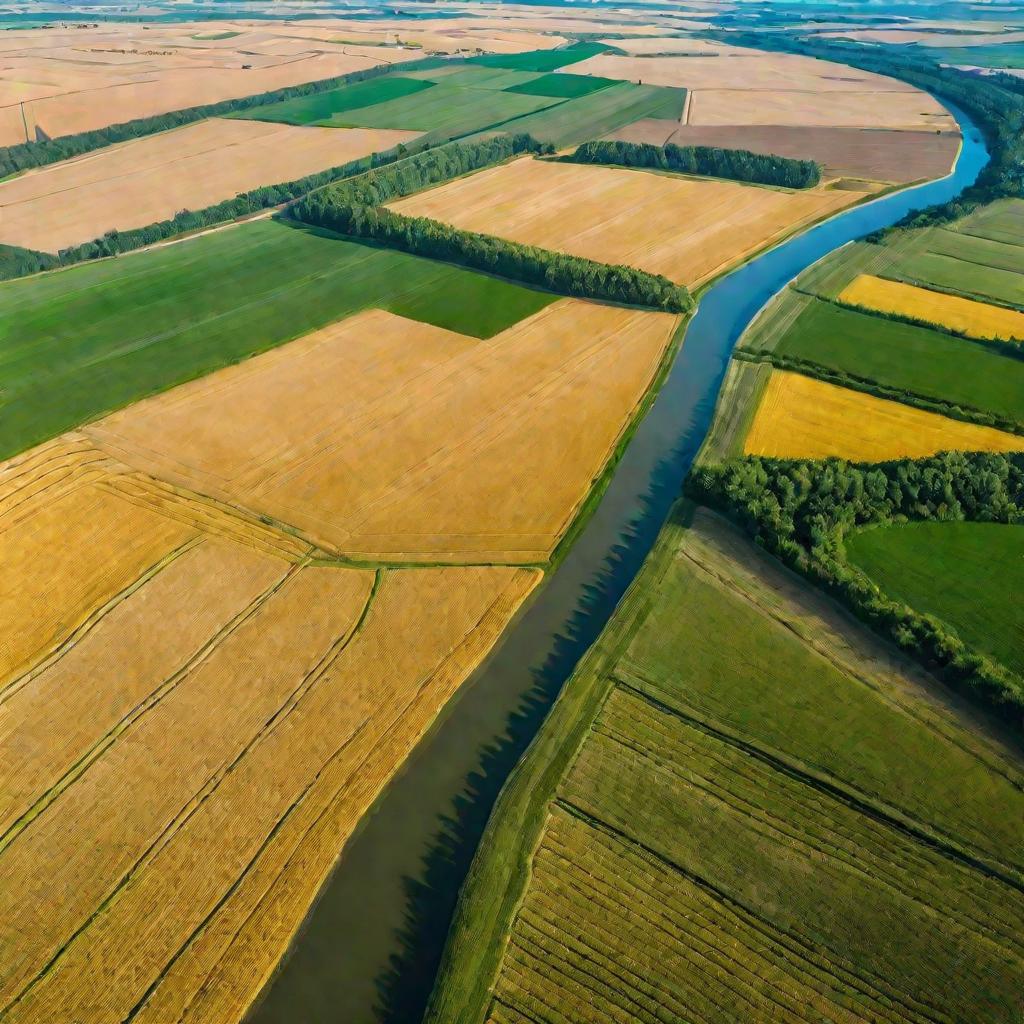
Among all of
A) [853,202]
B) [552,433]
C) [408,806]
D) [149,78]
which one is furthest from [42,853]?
[149,78]

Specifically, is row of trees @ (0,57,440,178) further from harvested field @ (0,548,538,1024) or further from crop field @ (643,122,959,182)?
harvested field @ (0,548,538,1024)

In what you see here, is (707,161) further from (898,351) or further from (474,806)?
(474,806)

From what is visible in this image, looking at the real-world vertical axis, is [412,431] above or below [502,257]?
below

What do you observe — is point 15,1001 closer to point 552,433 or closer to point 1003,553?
point 552,433

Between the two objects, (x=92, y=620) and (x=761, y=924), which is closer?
(x=761, y=924)

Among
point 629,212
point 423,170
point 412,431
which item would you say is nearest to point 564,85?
point 423,170

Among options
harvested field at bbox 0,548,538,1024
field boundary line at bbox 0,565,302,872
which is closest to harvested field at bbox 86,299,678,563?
harvested field at bbox 0,548,538,1024
